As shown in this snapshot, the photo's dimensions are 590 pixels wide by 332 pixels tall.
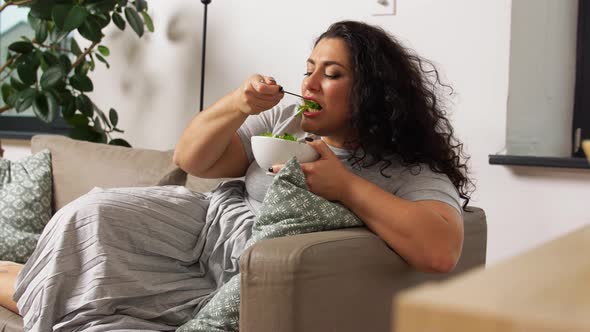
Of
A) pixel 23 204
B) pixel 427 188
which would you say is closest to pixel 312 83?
pixel 427 188

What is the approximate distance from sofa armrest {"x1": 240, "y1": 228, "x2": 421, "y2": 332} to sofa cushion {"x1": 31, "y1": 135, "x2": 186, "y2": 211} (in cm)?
112

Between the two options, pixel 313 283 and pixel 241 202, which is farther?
pixel 241 202

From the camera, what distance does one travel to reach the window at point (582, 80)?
2.46m

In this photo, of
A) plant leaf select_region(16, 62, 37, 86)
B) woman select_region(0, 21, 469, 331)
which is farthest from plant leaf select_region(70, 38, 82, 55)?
woman select_region(0, 21, 469, 331)

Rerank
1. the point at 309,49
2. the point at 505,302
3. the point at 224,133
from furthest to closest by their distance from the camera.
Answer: the point at 309,49 < the point at 224,133 < the point at 505,302

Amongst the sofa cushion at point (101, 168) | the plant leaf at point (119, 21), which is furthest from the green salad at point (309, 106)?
the plant leaf at point (119, 21)

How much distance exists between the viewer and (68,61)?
3.40m

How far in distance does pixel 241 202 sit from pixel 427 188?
49 centimetres

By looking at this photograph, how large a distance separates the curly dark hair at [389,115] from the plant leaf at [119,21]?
1701mm

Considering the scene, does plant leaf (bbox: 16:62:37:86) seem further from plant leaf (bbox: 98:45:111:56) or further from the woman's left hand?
the woman's left hand

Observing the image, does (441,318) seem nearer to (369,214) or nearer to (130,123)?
(369,214)

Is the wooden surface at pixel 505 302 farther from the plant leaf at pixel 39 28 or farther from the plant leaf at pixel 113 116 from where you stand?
the plant leaf at pixel 39 28

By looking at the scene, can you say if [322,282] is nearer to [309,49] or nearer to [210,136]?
[210,136]

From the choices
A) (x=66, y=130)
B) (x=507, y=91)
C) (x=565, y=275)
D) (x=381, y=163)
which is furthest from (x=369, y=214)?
(x=66, y=130)
